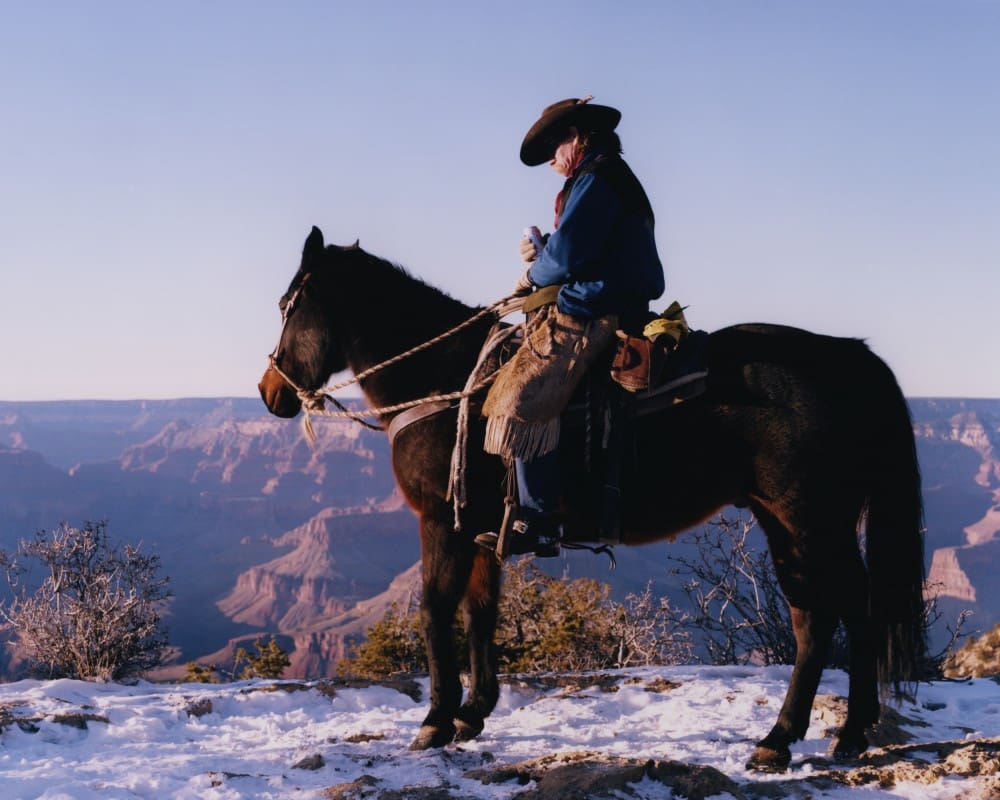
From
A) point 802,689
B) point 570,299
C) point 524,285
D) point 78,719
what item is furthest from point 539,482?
point 78,719

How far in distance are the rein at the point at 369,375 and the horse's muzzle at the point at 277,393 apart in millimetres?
47

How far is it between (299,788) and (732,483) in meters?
2.89

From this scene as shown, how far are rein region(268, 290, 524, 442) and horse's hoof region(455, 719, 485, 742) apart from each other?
Result: 203 cm

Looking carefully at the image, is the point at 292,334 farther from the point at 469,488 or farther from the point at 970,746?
the point at 970,746

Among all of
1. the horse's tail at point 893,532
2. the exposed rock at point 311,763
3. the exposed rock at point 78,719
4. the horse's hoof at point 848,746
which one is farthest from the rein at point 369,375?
the horse's hoof at point 848,746

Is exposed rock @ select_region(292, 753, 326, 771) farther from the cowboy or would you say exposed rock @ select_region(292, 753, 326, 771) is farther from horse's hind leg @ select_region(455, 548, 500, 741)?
the cowboy

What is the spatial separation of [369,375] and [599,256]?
1.68 metres

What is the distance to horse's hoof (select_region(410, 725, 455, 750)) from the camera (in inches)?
208

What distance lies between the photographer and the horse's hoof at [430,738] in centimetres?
528

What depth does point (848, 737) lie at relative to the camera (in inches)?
193

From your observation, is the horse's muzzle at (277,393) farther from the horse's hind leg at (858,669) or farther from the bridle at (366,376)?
the horse's hind leg at (858,669)

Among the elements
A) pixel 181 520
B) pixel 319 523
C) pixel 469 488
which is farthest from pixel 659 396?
pixel 181 520

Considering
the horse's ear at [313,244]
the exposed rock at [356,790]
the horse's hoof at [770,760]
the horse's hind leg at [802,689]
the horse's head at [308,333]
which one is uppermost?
the horse's ear at [313,244]

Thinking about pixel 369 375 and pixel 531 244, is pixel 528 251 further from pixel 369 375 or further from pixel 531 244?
pixel 369 375
